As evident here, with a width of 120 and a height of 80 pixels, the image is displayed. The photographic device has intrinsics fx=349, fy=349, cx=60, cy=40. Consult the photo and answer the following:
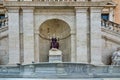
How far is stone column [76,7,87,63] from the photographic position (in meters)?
22.0

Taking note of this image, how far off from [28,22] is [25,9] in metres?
0.84

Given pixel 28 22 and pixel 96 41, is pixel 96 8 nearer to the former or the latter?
pixel 96 41

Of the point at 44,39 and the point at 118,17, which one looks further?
the point at 118,17

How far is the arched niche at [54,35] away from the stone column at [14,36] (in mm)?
1610

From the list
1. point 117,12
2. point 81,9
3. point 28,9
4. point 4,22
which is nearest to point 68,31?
point 81,9

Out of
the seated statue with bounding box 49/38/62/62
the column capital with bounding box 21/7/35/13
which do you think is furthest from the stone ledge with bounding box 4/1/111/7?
the seated statue with bounding box 49/38/62/62

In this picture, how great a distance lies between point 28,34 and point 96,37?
4.30m

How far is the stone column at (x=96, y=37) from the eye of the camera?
22006 millimetres

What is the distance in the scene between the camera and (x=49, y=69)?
18297 mm

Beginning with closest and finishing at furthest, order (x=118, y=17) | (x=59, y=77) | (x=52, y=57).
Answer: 1. (x=59, y=77)
2. (x=52, y=57)
3. (x=118, y=17)

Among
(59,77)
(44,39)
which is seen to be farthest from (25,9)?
(59,77)

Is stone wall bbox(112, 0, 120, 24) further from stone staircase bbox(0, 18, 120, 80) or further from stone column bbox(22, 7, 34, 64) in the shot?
stone staircase bbox(0, 18, 120, 80)

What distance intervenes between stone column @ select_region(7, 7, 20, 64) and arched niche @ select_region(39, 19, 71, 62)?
1610 millimetres

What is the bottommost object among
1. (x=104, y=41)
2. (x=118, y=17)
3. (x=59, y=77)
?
(x=59, y=77)
